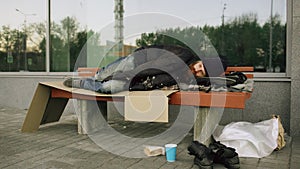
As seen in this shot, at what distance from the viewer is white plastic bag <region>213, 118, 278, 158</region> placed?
281 centimetres

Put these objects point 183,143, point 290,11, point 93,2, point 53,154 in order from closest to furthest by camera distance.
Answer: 1. point 53,154
2. point 183,143
3. point 290,11
4. point 93,2

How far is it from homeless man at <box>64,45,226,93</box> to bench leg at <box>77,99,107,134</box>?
0.25m

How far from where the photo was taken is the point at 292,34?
360 cm

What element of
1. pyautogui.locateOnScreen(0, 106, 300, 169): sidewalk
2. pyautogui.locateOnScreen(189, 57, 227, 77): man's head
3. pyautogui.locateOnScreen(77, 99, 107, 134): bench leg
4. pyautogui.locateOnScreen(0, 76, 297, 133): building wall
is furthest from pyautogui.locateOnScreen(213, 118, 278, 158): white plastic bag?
pyautogui.locateOnScreen(77, 99, 107, 134): bench leg

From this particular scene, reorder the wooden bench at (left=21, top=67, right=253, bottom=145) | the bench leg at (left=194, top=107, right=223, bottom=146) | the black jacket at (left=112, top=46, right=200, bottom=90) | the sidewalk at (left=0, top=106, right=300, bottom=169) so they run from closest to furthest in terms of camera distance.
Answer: the sidewalk at (left=0, top=106, right=300, bottom=169) < the wooden bench at (left=21, top=67, right=253, bottom=145) < the bench leg at (left=194, top=107, right=223, bottom=146) < the black jacket at (left=112, top=46, right=200, bottom=90)

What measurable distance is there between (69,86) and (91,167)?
137 centimetres

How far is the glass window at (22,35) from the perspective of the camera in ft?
19.3

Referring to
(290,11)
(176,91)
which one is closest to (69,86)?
(176,91)

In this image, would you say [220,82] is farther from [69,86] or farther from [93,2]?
[93,2]

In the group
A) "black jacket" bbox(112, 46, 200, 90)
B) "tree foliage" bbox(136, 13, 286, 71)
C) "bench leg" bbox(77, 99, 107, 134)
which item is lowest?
"bench leg" bbox(77, 99, 107, 134)

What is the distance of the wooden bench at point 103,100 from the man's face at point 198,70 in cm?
40

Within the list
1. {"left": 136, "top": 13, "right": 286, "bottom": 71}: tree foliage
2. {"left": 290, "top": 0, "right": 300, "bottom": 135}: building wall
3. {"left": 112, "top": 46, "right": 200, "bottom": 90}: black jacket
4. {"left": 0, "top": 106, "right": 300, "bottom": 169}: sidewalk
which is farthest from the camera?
{"left": 136, "top": 13, "right": 286, "bottom": 71}: tree foliage

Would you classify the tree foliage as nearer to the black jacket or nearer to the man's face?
the man's face

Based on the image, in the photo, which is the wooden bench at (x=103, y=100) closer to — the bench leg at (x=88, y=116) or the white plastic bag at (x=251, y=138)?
the bench leg at (x=88, y=116)
